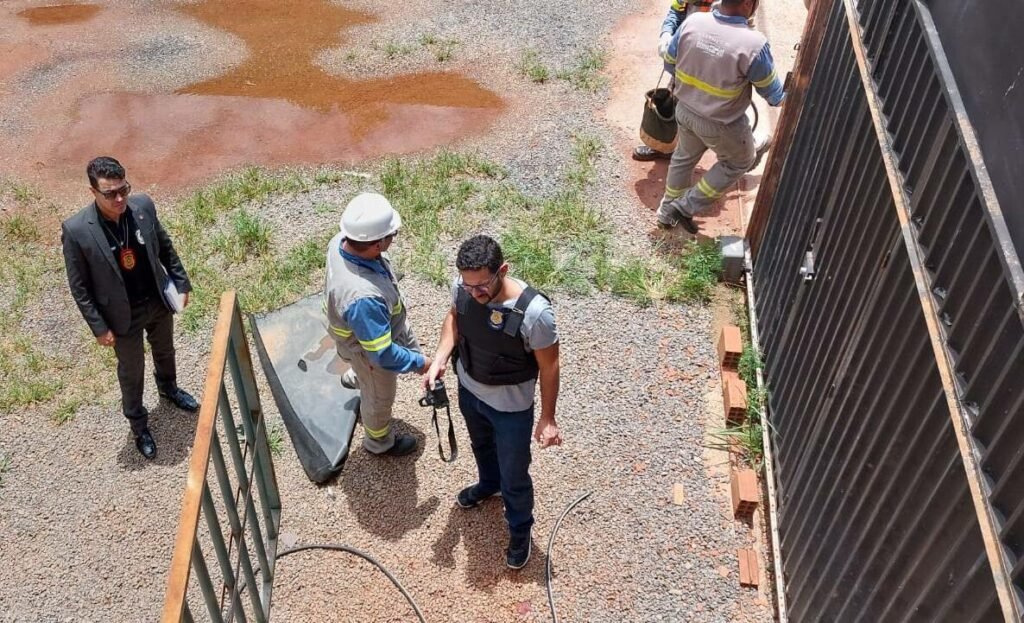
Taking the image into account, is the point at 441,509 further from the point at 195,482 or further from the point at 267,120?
the point at 267,120

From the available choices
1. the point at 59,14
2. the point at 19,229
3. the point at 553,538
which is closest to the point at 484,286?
the point at 553,538

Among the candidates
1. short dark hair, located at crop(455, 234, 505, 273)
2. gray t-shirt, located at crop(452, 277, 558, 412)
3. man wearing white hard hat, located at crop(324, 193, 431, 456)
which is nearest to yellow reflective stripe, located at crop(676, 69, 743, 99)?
gray t-shirt, located at crop(452, 277, 558, 412)

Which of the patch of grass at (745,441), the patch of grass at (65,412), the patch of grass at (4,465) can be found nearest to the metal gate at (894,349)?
the patch of grass at (745,441)

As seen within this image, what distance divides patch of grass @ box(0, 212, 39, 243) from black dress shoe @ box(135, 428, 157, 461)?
2.89m

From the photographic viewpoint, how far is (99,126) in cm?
874

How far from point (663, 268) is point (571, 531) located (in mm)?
2621

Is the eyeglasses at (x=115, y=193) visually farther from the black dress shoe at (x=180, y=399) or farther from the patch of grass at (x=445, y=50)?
the patch of grass at (x=445, y=50)

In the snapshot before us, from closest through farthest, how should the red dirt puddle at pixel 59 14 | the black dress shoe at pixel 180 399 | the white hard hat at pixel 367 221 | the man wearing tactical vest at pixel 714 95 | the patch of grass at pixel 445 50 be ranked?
the white hard hat at pixel 367 221, the black dress shoe at pixel 180 399, the man wearing tactical vest at pixel 714 95, the patch of grass at pixel 445 50, the red dirt puddle at pixel 59 14

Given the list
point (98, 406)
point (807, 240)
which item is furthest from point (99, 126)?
point (807, 240)

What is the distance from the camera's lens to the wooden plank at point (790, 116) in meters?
5.57

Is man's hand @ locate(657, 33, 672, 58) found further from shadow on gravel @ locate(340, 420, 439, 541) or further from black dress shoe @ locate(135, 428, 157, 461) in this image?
black dress shoe @ locate(135, 428, 157, 461)

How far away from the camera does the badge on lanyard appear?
479 cm

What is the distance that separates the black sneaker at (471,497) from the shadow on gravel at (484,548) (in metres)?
0.04

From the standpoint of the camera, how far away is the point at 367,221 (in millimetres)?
4188
